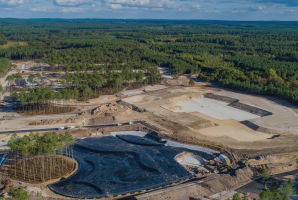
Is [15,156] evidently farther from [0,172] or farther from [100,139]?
[100,139]

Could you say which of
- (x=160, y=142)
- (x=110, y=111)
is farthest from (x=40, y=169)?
(x=110, y=111)

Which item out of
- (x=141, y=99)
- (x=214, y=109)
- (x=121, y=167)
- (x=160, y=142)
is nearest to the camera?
(x=121, y=167)

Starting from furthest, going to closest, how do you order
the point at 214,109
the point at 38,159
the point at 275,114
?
the point at 214,109 → the point at 275,114 → the point at 38,159

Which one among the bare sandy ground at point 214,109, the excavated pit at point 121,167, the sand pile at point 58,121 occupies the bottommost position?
the excavated pit at point 121,167

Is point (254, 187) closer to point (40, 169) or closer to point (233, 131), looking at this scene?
point (233, 131)

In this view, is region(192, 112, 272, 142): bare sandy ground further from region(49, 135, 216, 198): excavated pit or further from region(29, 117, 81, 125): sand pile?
region(29, 117, 81, 125): sand pile

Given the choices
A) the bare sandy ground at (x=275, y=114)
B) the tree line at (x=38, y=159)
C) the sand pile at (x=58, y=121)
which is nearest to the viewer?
the tree line at (x=38, y=159)

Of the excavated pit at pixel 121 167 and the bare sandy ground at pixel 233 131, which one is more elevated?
the bare sandy ground at pixel 233 131

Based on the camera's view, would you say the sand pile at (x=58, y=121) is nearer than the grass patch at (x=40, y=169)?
No

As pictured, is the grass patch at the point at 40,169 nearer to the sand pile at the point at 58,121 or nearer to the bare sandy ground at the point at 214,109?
the sand pile at the point at 58,121

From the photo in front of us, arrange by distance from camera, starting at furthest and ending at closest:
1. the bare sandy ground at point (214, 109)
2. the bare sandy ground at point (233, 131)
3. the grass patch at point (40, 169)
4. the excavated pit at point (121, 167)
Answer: the bare sandy ground at point (214, 109), the bare sandy ground at point (233, 131), the grass patch at point (40, 169), the excavated pit at point (121, 167)

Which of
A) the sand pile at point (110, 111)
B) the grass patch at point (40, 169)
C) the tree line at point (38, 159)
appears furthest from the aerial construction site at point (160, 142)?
the tree line at point (38, 159)

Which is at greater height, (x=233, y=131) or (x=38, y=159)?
(x=233, y=131)

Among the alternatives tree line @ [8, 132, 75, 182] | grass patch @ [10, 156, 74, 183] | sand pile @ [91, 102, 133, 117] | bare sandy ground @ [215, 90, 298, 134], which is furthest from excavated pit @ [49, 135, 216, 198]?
bare sandy ground @ [215, 90, 298, 134]
